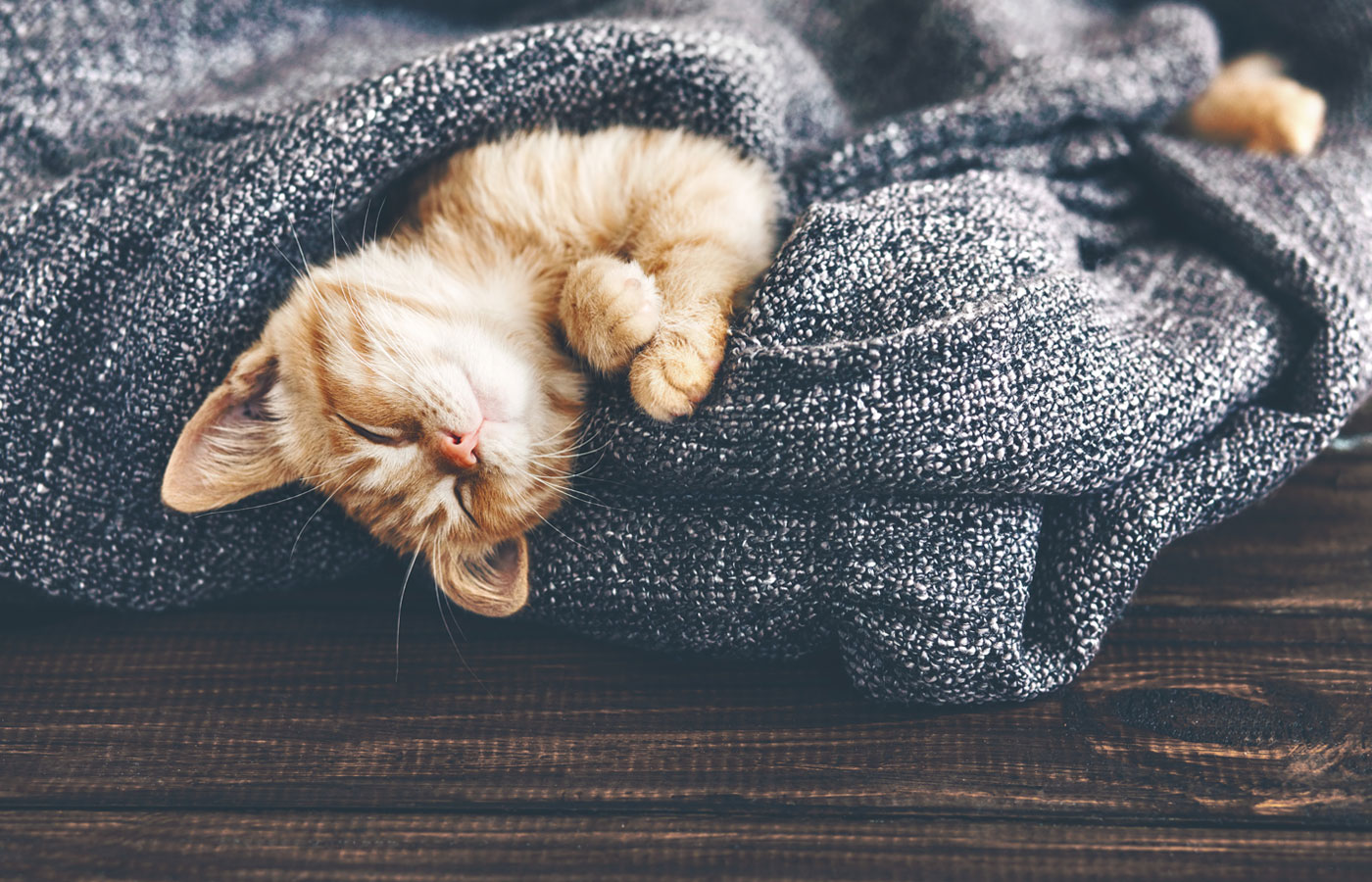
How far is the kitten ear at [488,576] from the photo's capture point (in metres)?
0.96

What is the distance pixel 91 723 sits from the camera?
3.22 feet

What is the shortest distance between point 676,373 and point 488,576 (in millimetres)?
343

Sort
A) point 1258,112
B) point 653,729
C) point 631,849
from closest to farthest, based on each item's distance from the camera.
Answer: point 631,849 < point 653,729 < point 1258,112

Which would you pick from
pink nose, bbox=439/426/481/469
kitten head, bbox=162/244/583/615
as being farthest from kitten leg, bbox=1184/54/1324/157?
pink nose, bbox=439/426/481/469

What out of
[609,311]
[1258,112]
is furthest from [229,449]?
[1258,112]

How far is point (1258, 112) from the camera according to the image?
129 centimetres

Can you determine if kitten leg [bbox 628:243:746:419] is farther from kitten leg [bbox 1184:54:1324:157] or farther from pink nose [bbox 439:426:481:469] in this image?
kitten leg [bbox 1184:54:1324:157]

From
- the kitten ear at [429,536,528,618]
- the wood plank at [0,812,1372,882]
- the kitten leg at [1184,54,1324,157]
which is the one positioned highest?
the kitten leg at [1184,54,1324,157]

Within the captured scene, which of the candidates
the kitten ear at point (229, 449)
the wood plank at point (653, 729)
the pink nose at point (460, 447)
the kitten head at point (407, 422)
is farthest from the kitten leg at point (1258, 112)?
the kitten ear at point (229, 449)

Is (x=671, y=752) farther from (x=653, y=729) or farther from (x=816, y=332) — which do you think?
(x=816, y=332)

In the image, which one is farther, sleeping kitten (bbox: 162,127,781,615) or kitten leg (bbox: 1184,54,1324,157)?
kitten leg (bbox: 1184,54,1324,157)

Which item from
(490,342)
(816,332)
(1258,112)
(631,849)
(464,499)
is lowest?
(631,849)

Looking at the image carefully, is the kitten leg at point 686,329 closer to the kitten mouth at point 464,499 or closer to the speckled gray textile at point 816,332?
the speckled gray textile at point 816,332

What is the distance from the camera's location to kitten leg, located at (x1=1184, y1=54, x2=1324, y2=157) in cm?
126
